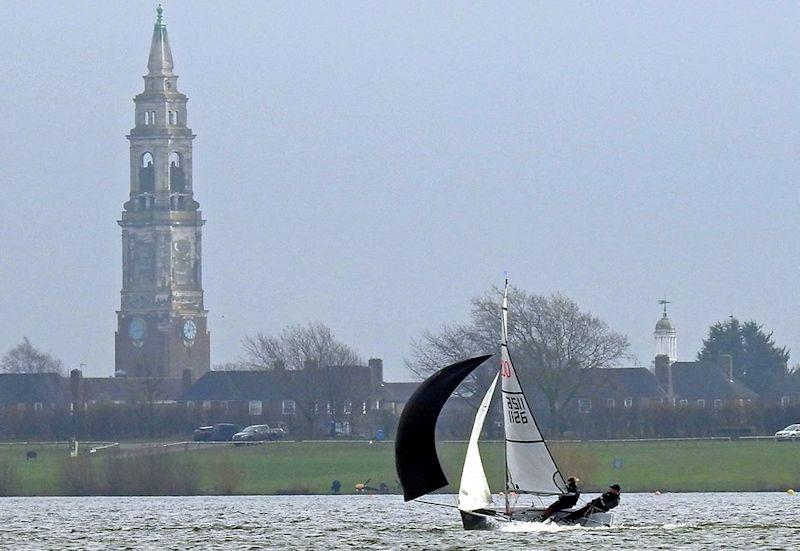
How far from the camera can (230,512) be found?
89562 mm

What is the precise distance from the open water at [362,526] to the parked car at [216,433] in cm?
4174

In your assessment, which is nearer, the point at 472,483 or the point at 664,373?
the point at 472,483

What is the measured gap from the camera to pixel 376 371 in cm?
18238

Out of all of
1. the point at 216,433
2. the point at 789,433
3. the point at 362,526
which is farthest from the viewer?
the point at 216,433

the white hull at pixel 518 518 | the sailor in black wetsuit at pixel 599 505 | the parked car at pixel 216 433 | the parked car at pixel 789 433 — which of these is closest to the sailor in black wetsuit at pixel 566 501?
the white hull at pixel 518 518

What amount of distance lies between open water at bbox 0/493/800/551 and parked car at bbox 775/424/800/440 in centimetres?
2639

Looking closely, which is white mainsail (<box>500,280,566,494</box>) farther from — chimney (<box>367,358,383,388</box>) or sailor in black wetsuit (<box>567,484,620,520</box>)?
chimney (<box>367,358,383,388</box>)

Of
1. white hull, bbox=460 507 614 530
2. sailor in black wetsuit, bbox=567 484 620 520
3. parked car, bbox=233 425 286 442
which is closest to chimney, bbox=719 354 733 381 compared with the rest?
parked car, bbox=233 425 286 442

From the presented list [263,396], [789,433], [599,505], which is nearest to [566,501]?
[599,505]

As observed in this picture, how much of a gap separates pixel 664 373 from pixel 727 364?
420 centimetres

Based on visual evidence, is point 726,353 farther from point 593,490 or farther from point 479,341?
point 593,490

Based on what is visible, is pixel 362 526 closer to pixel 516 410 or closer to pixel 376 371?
pixel 516 410

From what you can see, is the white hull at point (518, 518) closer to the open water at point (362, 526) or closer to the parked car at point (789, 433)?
the open water at point (362, 526)

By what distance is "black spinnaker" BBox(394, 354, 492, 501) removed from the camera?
68062 millimetres
